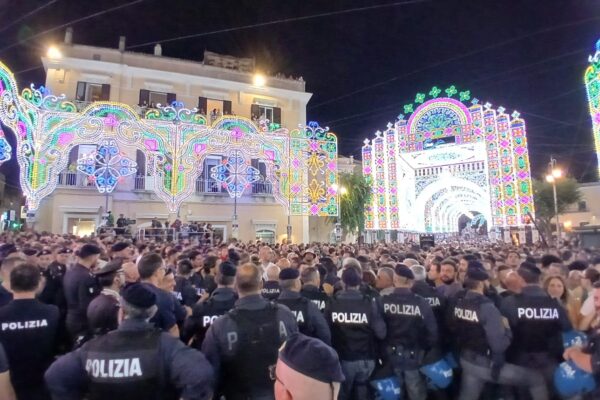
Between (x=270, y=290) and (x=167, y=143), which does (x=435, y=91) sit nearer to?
(x=167, y=143)

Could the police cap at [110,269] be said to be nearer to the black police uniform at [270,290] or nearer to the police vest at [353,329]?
the black police uniform at [270,290]

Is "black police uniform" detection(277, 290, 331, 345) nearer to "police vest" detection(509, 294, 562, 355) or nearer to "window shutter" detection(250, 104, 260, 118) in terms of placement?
"police vest" detection(509, 294, 562, 355)

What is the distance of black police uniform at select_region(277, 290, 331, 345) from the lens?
3.80 meters

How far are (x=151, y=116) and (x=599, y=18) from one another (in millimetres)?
18707

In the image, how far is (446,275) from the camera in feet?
18.0

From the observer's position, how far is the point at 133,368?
2.26 meters

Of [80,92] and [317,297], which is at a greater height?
[80,92]

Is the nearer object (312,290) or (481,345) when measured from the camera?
(481,345)

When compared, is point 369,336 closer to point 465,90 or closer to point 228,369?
point 228,369

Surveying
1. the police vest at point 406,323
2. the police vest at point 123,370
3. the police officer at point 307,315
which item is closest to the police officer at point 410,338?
the police vest at point 406,323

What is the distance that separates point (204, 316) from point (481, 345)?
2989 mm

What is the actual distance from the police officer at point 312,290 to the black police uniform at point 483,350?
1572 mm

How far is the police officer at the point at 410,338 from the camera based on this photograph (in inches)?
171

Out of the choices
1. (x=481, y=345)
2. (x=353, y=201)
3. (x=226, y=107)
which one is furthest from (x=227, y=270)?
(x=353, y=201)
